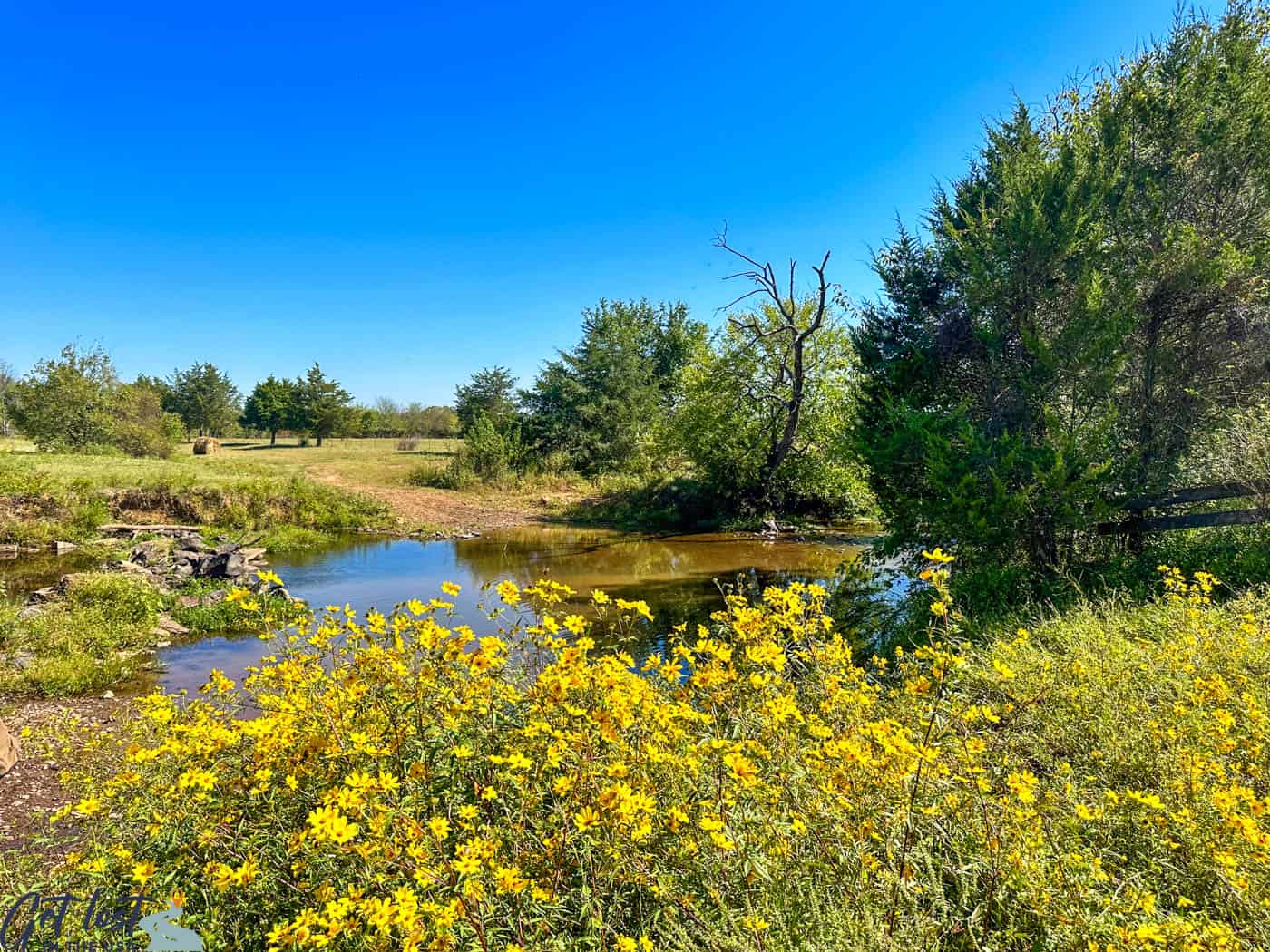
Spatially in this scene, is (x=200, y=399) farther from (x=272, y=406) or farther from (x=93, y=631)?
(x=93, y=631)

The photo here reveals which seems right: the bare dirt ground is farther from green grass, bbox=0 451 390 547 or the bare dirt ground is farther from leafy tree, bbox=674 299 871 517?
leafy tree, bbox=674 299 871 517

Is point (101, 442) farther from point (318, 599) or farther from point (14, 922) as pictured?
point (14, 922)

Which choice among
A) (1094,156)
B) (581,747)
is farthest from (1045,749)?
(1094,156)

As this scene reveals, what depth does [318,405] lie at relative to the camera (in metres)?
47.6

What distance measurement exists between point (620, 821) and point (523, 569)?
12.7 m

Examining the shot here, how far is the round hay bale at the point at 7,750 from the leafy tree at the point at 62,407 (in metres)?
24.4

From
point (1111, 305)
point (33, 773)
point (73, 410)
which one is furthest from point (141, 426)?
point (1111, 305)

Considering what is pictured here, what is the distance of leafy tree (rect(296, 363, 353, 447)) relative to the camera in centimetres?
4753

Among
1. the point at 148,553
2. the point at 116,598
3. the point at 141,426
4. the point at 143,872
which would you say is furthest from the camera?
the point at 141,426

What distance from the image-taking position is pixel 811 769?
2375 mm

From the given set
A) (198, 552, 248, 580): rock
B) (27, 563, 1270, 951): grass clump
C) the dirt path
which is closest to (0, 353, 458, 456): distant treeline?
the dirt path

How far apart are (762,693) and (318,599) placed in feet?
34.1

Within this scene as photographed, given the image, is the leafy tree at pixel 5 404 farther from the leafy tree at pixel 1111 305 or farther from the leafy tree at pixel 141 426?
the leafy tree at pixel 1111 305

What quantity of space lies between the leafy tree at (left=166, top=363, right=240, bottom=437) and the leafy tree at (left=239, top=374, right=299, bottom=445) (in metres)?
2.09
